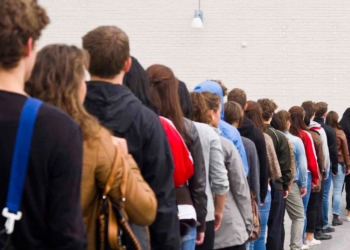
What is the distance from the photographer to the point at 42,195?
244cm

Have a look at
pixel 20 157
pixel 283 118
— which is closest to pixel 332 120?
pixel 283 118

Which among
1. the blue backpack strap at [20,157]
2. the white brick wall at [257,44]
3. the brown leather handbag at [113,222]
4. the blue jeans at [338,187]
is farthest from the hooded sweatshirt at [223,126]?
the white brick wall at [257,44]

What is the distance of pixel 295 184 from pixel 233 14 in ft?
25.7

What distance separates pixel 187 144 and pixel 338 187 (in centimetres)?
817

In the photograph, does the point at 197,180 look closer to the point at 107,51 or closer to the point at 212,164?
the point at 212,164

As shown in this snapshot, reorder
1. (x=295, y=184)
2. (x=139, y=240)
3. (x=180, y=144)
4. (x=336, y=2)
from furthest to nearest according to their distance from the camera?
(x=336, y=2), (x=295, y=184), (x=180, y=144), (x=139, y=240)

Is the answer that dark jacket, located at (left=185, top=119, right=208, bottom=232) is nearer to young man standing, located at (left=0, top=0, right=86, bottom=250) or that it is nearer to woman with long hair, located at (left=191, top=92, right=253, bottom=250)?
woman with long hair, located at (left=191, top=92, right=253, bottom=250)

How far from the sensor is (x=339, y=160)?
12133 millimetres

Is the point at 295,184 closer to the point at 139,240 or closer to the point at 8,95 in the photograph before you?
the point at 139,240

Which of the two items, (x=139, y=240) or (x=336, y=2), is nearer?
(x=139, y=240)

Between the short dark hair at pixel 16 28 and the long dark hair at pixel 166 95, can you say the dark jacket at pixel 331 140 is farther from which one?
the short dark hair at pixel 16 28

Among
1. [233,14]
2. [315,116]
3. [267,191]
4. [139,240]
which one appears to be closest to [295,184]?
[267,191]

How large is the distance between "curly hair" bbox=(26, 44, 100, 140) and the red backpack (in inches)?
48.3

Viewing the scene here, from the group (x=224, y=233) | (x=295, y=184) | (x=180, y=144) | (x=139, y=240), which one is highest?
(x=180, y=144)
